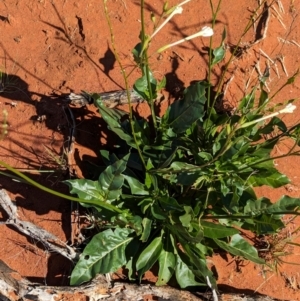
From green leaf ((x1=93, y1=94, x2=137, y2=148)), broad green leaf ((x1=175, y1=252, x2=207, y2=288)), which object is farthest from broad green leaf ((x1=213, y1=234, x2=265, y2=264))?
green leaf ((x1=93, y1=94, x2=137, y2=148))

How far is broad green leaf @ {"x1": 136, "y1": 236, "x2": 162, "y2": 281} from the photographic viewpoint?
10.7ft

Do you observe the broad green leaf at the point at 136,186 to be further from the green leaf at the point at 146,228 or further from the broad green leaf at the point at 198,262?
the broad green leaf at the point at 198,262

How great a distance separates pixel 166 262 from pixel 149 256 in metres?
0.13

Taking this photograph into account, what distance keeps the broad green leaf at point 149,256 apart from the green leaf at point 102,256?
0.37 ft

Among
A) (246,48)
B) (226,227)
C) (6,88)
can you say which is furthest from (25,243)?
(246,48)

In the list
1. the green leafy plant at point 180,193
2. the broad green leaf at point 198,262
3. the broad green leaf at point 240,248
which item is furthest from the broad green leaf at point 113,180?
the broad green leaf at point 240,248

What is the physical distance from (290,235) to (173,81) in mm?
1442

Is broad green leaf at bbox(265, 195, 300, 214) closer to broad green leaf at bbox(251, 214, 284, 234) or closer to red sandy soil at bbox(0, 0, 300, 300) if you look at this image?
broad green leaf at bbox(251, 214, 284, 234)

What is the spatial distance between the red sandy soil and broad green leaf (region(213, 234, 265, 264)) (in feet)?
1.03

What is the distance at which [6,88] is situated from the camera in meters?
3.80

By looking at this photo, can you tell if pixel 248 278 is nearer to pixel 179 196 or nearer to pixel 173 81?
pixel 179 196

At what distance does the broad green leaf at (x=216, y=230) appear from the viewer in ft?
10.3

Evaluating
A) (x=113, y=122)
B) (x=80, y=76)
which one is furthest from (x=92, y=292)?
(x=80, y=76)

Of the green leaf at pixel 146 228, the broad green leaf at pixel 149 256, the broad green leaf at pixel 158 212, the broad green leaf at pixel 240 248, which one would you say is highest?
the broad green leaf at pixel 158 212
